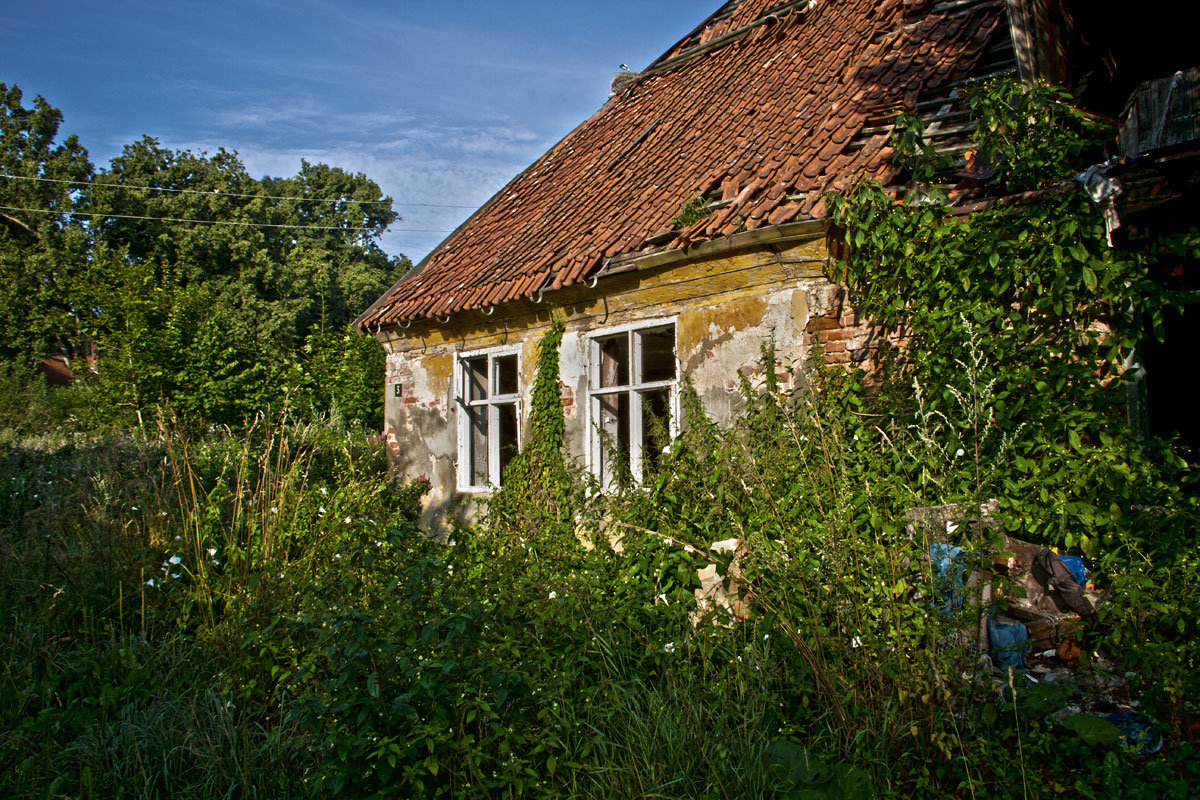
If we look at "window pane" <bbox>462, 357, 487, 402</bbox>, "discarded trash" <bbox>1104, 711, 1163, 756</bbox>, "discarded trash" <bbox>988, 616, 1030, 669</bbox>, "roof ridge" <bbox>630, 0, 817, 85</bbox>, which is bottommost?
"discarded trash" <bbox>1104, 711, 1163, 756</bbox>

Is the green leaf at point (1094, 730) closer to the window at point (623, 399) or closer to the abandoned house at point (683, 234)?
the abandoned house at point (683, 234)

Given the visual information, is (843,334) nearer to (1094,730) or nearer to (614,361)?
(614,361)

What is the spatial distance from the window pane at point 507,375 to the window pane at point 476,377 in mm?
210

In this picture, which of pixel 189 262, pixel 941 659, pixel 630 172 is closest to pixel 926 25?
pixel 630 172

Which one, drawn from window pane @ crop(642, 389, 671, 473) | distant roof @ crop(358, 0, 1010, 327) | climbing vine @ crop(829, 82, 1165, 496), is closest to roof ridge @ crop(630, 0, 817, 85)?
distant roof @ crop(358, 0, 1010, 327)

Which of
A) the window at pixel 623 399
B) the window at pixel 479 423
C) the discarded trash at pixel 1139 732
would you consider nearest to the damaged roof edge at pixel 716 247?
the window at pixel 623 399

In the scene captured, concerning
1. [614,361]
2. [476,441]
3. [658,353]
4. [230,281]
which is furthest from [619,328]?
[230,281]

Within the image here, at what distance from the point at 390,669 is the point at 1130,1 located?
254 inches

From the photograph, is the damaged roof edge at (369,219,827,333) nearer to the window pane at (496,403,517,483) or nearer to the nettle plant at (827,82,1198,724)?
the nettle plant at (827,82,1198,724)

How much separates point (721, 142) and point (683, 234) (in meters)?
1.87

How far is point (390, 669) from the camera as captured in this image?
2891mm

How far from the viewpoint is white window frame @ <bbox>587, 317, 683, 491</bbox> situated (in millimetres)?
6102

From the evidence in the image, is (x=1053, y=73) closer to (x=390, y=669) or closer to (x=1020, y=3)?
(x=1020, y=3)

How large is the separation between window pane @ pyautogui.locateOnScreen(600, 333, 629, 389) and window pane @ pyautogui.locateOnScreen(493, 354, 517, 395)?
174 centimetres
